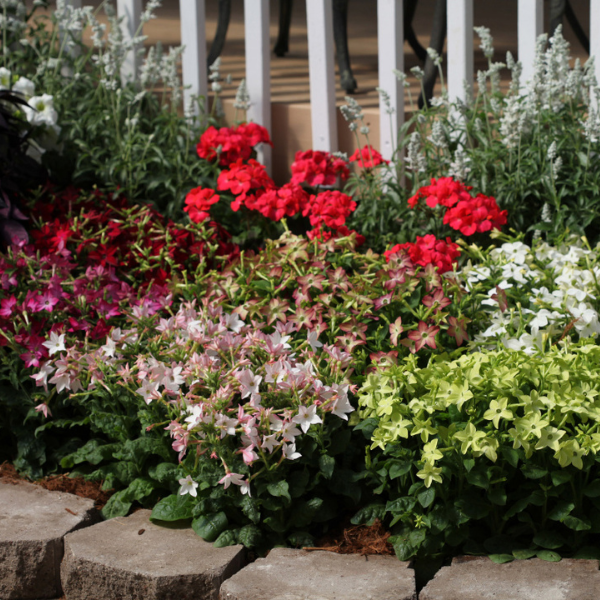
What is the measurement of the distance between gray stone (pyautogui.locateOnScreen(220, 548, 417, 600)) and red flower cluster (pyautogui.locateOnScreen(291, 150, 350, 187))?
1668 mm

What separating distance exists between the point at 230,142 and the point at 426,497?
2.00 metres

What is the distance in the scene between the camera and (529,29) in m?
3.08

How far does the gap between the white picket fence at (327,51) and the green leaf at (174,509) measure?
1825 millimetres

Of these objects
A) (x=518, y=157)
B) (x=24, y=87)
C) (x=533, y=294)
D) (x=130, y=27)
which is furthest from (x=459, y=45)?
(x=24, y=87)

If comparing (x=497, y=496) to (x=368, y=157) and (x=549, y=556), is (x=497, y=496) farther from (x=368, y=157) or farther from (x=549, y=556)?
(x=368, y=157)

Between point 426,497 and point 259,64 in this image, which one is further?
point 259,64

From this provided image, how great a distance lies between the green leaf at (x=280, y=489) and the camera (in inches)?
72.4

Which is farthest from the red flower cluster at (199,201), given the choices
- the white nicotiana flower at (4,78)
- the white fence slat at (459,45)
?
the white fence slat at (459,45)

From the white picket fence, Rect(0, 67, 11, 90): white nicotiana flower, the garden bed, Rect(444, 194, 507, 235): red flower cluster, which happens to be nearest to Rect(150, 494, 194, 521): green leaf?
the garden bed

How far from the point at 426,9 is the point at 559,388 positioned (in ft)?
21.6

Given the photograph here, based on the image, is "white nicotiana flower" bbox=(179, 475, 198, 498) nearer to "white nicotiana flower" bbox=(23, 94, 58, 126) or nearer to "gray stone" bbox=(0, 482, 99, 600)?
"gray stone" bbox=(0, 482, 99, 600)

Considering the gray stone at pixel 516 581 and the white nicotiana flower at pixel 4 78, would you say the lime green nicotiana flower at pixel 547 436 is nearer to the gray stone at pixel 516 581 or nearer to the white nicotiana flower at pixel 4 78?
the gray stone at pixel 516 581

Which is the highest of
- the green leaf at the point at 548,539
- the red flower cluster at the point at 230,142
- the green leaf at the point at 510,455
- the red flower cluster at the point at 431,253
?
the red flower cluster at the point at 230,142

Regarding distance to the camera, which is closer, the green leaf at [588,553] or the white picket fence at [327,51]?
the green leaf at [588,553]
